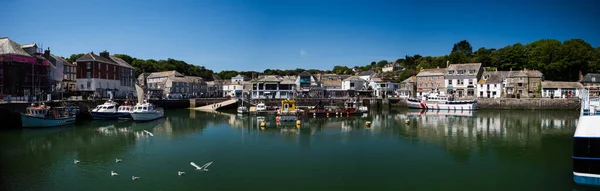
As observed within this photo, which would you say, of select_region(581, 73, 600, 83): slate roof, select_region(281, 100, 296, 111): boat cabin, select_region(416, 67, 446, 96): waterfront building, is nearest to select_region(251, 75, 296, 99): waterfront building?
select_region(281, 100, 296, 111): boat cabin

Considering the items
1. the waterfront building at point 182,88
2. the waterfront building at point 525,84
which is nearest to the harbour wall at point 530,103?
the waterfront building at point 525,84

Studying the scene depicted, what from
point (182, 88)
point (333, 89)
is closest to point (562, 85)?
point (333, 89)

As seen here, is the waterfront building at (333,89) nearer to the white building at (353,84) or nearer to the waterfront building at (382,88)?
the white building at (353,84)

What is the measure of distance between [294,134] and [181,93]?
49.4 m

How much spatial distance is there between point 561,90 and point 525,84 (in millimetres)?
5266

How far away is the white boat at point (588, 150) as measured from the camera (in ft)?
45.4

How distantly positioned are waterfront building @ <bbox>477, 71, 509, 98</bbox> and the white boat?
2157 inches

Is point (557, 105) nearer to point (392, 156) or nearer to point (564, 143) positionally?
point (564, 143)

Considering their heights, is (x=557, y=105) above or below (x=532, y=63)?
below

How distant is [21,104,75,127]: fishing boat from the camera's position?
3144 cm

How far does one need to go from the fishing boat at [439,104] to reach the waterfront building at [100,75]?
1947 inches

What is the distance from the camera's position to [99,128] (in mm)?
34156

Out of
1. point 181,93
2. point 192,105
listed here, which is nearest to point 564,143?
point 192,105

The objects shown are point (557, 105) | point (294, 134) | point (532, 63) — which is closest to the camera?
point (294, 134)
